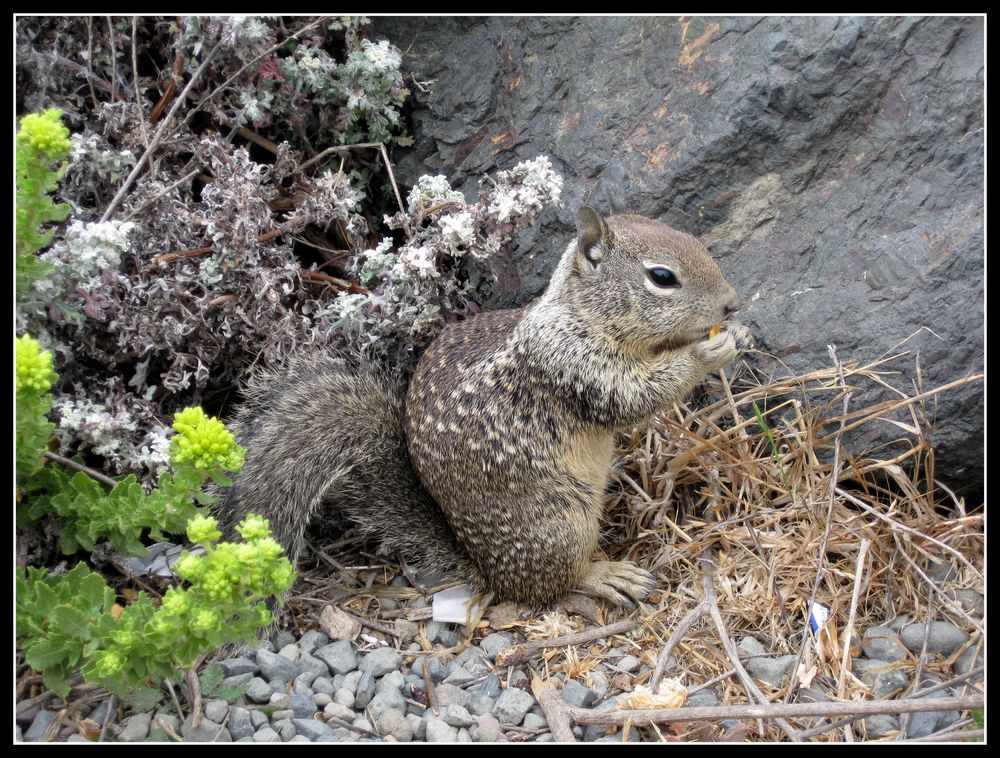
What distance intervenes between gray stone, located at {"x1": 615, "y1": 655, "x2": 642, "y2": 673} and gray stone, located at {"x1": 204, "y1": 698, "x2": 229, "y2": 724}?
1178 millimetres

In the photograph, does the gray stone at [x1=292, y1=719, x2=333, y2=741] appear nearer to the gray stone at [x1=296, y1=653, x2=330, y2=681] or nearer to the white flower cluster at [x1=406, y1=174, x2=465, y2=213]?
the gray stone at [x1=296, y1=653, x2=330, y2=681]

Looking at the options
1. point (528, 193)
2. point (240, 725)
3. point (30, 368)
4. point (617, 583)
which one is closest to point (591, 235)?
point (528, 193)

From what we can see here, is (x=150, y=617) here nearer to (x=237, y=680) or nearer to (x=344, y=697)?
(x=237, y=680)

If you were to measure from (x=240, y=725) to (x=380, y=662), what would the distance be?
0.49 metres

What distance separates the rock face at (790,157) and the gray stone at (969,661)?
74cm

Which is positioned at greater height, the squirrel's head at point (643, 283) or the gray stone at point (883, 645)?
the squirrel's head at point (643, 283)

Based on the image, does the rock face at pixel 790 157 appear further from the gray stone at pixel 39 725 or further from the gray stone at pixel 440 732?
the gray stone at pixel 39 725

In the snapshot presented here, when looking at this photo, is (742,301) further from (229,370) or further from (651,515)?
(229,370)

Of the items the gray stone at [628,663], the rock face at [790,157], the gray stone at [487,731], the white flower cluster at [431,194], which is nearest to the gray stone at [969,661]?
the rock face at [790,157]

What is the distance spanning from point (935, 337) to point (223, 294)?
255cm

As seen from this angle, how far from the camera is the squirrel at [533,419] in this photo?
121 inches

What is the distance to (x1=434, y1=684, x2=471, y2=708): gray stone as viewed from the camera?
114 inches

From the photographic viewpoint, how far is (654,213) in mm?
3762
